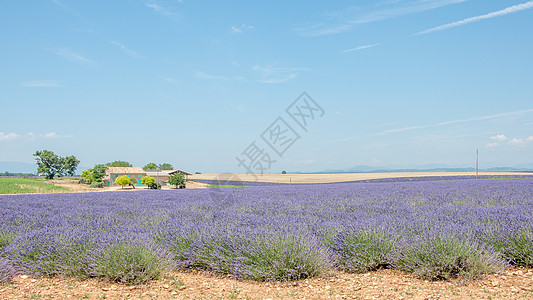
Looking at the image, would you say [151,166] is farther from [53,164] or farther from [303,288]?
[303,288]

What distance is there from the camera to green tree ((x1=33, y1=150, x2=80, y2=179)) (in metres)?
66.1

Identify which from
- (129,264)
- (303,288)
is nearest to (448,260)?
(303,288)

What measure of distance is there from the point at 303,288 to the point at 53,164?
7714 cm

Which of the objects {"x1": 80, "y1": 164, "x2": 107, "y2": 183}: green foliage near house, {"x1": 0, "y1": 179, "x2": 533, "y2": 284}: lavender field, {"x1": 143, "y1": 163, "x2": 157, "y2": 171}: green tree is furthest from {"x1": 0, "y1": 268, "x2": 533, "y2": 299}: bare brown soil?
{"x1": 143, "y1": 163, "x2": 157, "y2": 171}: green tree

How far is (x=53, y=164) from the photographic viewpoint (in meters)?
67.6

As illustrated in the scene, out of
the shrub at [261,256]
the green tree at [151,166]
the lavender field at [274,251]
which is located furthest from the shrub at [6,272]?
the green tree at [151,166]

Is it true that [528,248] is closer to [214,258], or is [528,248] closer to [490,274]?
[490,274]

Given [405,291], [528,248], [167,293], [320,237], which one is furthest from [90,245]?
[528,248]

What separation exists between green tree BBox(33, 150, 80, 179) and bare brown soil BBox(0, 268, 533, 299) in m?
74.2

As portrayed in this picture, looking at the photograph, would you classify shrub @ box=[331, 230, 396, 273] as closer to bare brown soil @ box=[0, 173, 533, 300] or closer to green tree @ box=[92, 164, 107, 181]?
bare brown soil @ box=[0, 173, 533, 300]

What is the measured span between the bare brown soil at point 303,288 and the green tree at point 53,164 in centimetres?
7422

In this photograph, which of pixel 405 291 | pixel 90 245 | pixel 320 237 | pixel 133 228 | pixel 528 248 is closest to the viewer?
pixel 405 291

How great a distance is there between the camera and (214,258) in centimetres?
389

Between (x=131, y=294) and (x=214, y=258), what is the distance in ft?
3.12
